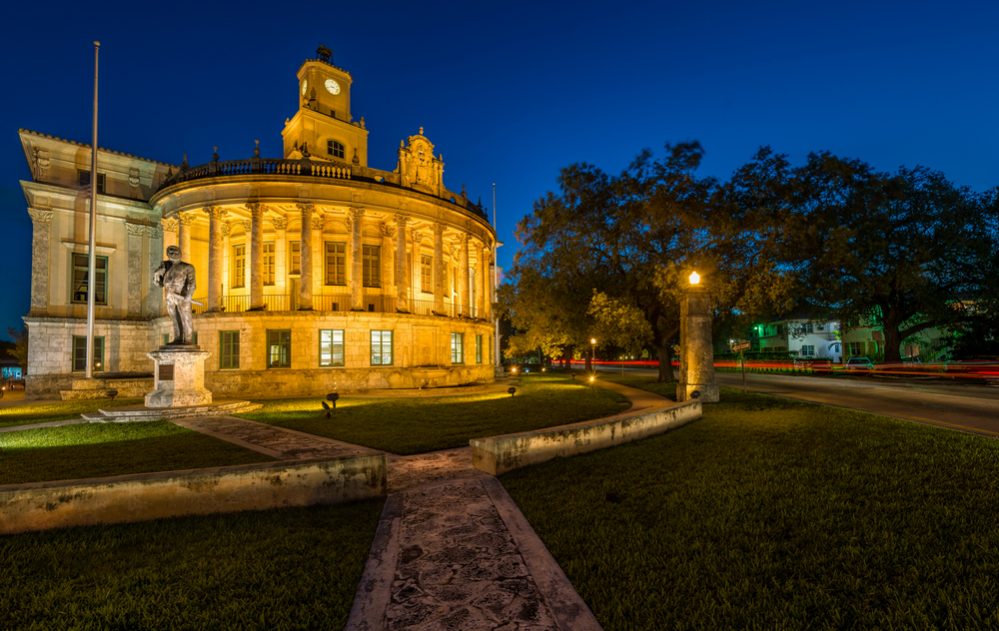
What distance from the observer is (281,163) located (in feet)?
82.5

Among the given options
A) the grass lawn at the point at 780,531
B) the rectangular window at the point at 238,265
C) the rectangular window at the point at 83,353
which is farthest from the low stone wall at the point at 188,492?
the rectangular window at the point at 83,353

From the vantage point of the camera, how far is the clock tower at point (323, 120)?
31578 mm

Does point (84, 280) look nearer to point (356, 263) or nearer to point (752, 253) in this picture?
point (356, 263)

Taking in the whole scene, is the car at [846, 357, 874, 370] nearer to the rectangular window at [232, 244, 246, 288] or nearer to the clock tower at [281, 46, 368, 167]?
the clock tower at [281, 46, 368, 167]

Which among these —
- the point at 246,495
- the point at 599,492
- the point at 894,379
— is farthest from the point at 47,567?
the point at 894,379

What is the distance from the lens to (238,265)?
1118 inches

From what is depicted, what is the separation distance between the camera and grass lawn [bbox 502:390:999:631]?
334 cm

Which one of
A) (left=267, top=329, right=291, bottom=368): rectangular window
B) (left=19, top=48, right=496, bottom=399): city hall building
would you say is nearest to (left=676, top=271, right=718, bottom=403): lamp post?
(left=19, top=48, right=496, bottom=399): city hall building

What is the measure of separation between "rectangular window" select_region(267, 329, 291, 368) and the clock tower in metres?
13.3

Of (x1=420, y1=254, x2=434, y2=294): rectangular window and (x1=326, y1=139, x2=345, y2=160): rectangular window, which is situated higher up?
(x1=326, y1=139, x2=345, y2=160): rectangular window

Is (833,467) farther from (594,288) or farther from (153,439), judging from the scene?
(594,288)

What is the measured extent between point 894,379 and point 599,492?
3008 centimetres

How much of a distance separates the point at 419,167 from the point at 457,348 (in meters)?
12.0

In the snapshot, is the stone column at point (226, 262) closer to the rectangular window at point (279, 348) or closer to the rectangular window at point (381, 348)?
the rectangular window at point (279, 348)
